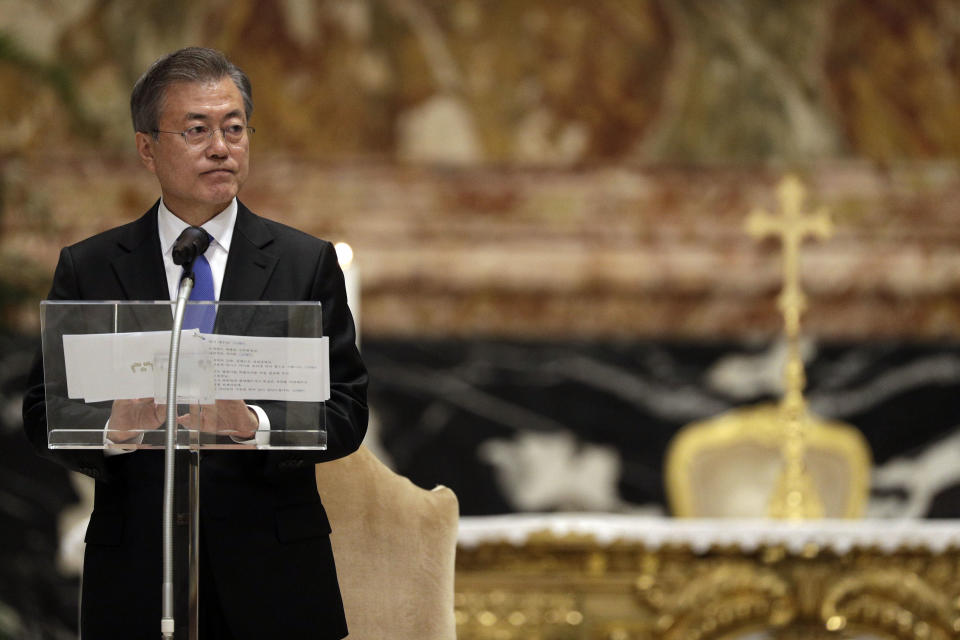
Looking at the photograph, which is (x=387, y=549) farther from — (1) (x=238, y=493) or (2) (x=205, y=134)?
(2) (x=205, y=134)

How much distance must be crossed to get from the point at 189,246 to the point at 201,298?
12cm

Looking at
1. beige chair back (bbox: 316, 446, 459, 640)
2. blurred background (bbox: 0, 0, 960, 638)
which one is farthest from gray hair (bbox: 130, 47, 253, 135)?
blurred background (bbox: 0, 0, 960, 638)

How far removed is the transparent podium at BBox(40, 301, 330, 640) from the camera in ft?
7.47

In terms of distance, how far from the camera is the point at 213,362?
227cm

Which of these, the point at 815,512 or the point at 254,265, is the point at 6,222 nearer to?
the point at 815,512

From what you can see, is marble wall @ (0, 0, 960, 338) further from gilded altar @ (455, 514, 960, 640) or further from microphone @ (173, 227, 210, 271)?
microphone @ (173, 227, 210, 271)

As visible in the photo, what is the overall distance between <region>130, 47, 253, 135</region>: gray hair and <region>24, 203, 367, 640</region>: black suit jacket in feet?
0.62

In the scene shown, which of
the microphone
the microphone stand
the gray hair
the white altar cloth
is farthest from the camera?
the white altar cloth

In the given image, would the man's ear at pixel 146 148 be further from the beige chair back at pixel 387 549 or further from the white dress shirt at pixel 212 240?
the beige chair back at pixel 387 549

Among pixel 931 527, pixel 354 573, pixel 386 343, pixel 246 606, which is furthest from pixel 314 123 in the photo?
pixel 246 606

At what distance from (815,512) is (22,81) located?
4311 millimetres

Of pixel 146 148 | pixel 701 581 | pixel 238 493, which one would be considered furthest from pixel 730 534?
pixel 146 148

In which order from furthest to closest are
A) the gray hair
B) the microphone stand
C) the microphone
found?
the gray hair
the microphone
the microphone stand

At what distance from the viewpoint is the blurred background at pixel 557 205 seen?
6902 millimetres
